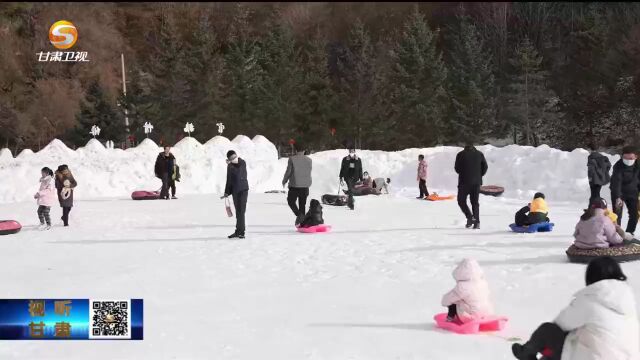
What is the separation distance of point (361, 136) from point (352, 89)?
3.72 meters

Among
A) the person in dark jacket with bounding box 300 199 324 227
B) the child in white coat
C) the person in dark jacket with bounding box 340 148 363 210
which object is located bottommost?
the child in white coat

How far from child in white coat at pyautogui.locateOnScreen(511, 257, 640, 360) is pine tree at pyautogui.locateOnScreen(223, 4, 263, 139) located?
44.6 m

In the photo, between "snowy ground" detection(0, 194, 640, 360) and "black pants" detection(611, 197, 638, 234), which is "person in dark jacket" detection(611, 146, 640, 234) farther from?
"snowy ground" detection(0, 194, 640, 360)

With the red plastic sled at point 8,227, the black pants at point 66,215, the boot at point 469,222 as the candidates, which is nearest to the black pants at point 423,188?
the boot at point 469,222

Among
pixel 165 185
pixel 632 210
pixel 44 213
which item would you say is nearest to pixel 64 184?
pixel 44 213

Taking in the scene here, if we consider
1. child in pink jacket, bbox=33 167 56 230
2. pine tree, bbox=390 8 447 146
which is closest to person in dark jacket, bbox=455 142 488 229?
child in pink jacket, bbox=33 167 56 230

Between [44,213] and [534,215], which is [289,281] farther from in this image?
[44,213]

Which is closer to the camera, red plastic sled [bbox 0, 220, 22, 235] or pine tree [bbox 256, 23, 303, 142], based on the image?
red plastic sled [bbox 0, 220, 22, 235]

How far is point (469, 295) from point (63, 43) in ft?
206

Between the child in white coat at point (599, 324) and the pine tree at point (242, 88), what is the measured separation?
44.6 m

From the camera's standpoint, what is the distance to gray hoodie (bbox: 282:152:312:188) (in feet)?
44.3

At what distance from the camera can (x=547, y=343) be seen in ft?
12.1

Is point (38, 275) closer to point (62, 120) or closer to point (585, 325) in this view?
point (585, 325)

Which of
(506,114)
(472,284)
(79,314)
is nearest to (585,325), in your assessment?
(472,284)
